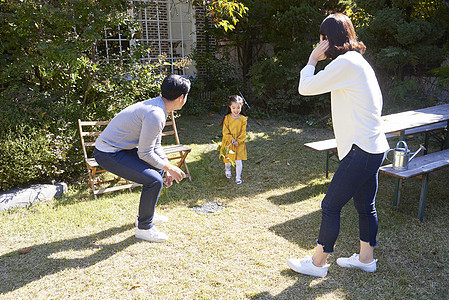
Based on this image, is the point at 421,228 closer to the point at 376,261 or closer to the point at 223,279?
the point at 376,261

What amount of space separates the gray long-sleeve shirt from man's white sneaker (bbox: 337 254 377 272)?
5.92 feet

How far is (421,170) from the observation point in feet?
12.9

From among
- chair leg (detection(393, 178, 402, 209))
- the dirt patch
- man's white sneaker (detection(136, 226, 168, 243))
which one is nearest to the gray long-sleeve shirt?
man's white sneaker (detection(136, 226, 168, 243))

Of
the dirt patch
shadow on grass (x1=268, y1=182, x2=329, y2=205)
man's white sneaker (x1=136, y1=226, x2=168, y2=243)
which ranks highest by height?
man's white sneaker (x1=136, y1=226, x2=168, y2=243)

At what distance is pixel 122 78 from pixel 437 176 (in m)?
5.20

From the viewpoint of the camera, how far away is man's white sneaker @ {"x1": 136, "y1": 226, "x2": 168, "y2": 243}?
3740 millimetres

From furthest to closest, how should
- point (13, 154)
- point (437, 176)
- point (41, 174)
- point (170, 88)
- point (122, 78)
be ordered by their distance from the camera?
point (122, 78)
point (437, 176)
point (41, 174)
point (13, 154)
point (170, 88)

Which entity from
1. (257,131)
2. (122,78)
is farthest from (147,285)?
(257,131)

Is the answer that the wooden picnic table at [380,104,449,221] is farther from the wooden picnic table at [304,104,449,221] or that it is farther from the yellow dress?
the yellow dress

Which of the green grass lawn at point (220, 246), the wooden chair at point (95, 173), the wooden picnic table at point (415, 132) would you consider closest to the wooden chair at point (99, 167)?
the wooden chair at point (95, 173)

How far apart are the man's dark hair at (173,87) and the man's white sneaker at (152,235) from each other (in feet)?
4.49

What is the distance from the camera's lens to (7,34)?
→ 5.86 metres

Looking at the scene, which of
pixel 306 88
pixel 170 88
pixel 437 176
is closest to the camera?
pixel 306 88

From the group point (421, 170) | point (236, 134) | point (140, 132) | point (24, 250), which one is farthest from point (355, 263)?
point (24, 250)
